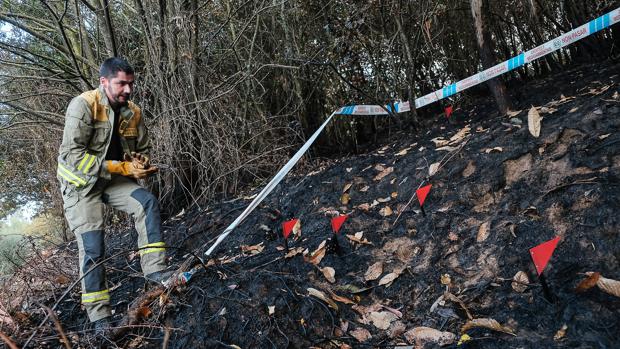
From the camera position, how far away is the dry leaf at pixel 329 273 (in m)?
2.51

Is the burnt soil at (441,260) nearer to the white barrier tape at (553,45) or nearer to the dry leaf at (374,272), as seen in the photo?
the dry leaf at (374,272)

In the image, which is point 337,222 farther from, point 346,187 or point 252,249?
point 346,187

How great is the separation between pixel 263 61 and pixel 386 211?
10.2 feet

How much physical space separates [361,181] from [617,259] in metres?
2.06

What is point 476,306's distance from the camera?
1.97 metres

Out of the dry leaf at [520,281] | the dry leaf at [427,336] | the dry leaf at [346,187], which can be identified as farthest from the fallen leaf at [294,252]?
the dry leaf at [520,281]

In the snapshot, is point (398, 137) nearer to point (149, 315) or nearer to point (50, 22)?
point (149, 315)

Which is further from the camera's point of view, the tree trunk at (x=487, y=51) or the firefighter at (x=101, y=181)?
the tree trunk at (x=487, y=51)

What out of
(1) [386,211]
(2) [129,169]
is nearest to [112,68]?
(2) [129,169]

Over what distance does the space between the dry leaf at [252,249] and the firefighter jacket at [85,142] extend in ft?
3.74

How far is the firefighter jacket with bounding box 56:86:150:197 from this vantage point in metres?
2.38

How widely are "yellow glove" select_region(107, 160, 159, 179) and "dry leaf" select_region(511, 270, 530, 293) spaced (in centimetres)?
215

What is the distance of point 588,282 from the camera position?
5.83 ft

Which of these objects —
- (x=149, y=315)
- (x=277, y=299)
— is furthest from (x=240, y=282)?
(x=149, y=315)
